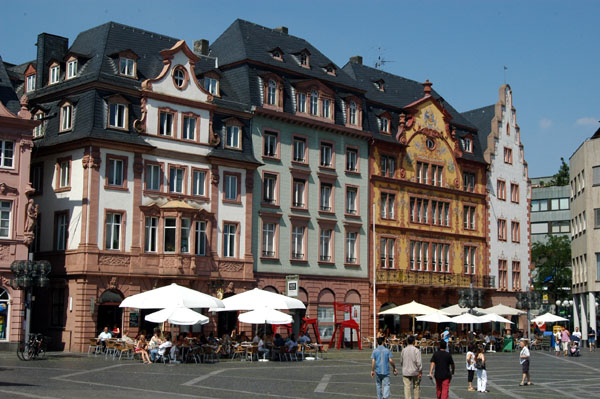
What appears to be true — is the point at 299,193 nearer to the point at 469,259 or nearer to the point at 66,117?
the point at 66,117

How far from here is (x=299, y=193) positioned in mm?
61188

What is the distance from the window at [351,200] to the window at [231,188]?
34.3 feet

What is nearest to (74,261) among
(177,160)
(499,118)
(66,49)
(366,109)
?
(177,160)

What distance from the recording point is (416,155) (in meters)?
70.6

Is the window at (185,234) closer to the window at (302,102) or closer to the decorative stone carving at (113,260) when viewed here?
the decorative stone carving at (113,260)

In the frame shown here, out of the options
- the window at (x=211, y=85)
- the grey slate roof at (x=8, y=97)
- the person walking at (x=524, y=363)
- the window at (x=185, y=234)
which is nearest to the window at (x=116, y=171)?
the window at (x=185, y=234)

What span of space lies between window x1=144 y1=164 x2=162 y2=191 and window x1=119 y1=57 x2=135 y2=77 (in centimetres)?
533

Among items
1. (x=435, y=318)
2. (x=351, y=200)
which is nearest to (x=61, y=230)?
(x=351, y=200)

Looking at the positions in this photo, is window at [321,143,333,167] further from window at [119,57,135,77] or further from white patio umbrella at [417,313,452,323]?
window at [119,57,135,77]

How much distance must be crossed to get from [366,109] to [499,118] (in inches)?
677

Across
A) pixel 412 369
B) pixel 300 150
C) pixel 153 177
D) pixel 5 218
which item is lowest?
pixel 412 369

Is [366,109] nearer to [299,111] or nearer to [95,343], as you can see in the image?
[299,111]

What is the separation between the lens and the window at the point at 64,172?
50.8m

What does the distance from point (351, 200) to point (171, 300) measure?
25.3 m
